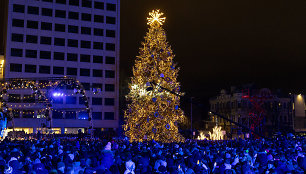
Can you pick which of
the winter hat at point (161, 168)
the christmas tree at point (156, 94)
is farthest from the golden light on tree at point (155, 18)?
the winter hat at point (161, 168)

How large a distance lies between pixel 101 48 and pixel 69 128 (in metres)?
15.3

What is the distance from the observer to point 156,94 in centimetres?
3164

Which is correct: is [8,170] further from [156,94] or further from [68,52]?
[68,52]

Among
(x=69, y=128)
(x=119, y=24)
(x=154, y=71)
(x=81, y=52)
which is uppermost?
(x=119, y=24)

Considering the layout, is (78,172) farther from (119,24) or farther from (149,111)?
(119,24)

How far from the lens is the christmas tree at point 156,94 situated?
31609 millimetres

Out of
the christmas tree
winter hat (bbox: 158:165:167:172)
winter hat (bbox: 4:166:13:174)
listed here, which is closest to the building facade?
the christmas tree

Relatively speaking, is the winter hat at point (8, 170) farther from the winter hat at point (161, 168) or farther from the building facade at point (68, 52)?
the building facade at point (68, 52)

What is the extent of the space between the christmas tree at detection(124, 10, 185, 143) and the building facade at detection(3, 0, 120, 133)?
114 ft

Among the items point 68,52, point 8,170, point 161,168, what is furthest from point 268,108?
point 8,170

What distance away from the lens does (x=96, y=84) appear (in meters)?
70.8

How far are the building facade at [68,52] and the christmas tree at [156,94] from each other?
34.9m

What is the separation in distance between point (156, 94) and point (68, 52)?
4113 centimetres

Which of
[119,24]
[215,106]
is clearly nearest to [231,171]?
[119,24]
